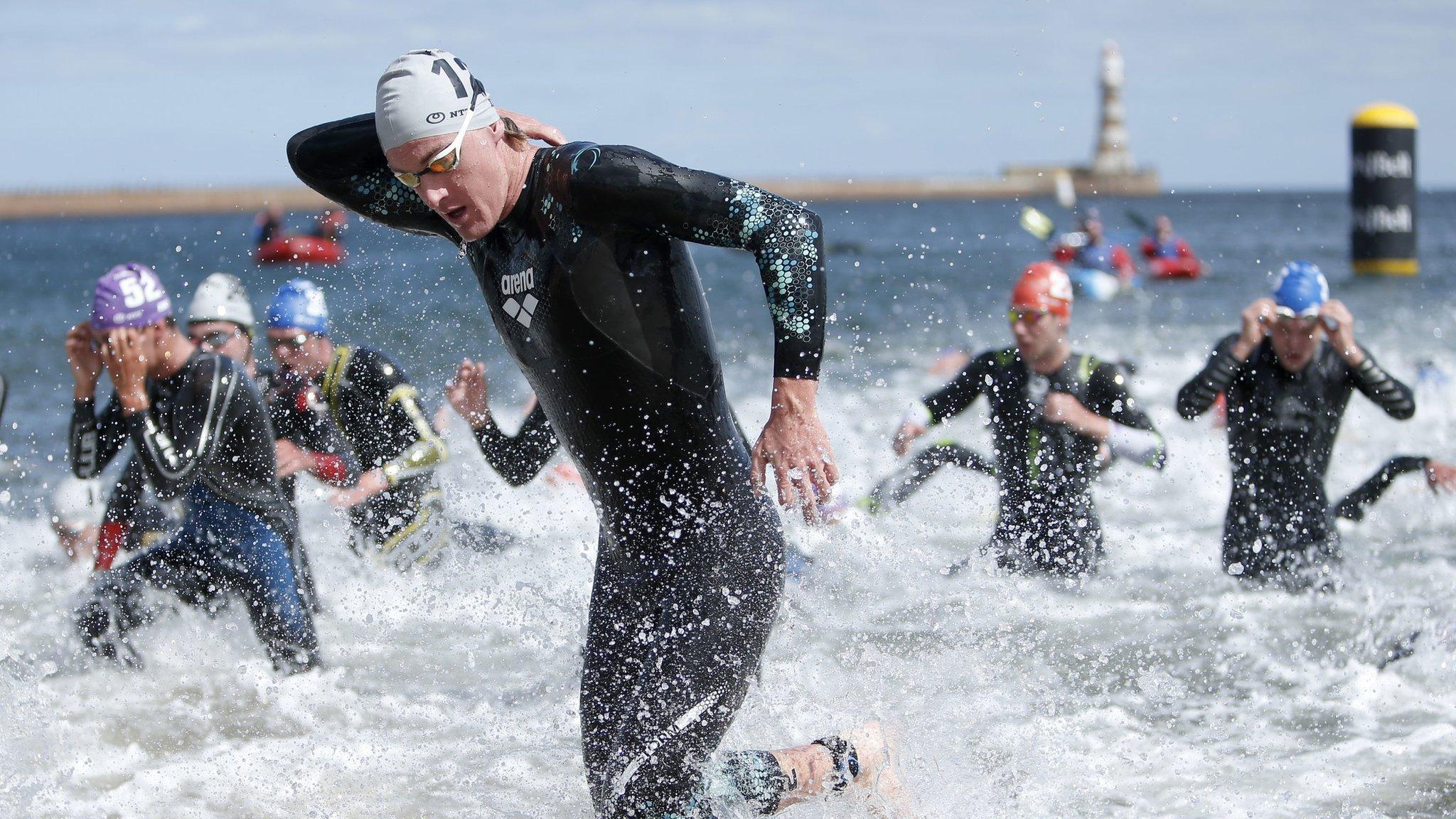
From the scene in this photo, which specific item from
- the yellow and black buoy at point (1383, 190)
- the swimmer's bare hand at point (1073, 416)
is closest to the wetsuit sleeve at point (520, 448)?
the swimmer's bare hand at point (1073, 416)

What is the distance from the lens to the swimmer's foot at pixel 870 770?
3.75 meters

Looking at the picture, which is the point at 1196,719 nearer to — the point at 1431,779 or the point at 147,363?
the point at 1431,779

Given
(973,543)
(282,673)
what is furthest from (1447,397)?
(282,673)

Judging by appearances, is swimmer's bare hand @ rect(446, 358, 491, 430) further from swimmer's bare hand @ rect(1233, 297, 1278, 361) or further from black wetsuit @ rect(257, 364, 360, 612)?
swimmer's bare hand @ rect(1233, 297, 1278, 361)

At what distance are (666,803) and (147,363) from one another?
2884 millimetres

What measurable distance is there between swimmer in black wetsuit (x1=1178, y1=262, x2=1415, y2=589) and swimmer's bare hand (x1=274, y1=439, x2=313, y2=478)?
12.7ft

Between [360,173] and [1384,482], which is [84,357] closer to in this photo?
[360,173]

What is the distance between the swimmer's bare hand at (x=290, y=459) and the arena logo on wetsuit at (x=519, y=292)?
105 inches

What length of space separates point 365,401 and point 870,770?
353cm

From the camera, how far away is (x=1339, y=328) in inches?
249

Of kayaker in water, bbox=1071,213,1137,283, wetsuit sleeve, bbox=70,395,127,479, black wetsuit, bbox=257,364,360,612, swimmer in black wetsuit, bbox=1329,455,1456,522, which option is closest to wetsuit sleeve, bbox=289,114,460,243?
wetsuit sleeve, bbox=70,395,127,479

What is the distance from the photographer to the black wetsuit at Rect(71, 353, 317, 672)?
5074 mm

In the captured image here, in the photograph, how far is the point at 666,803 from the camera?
3.43 m

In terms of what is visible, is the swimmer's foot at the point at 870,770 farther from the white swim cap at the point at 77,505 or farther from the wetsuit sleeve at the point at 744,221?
the white swim cap at the point at 77,505
